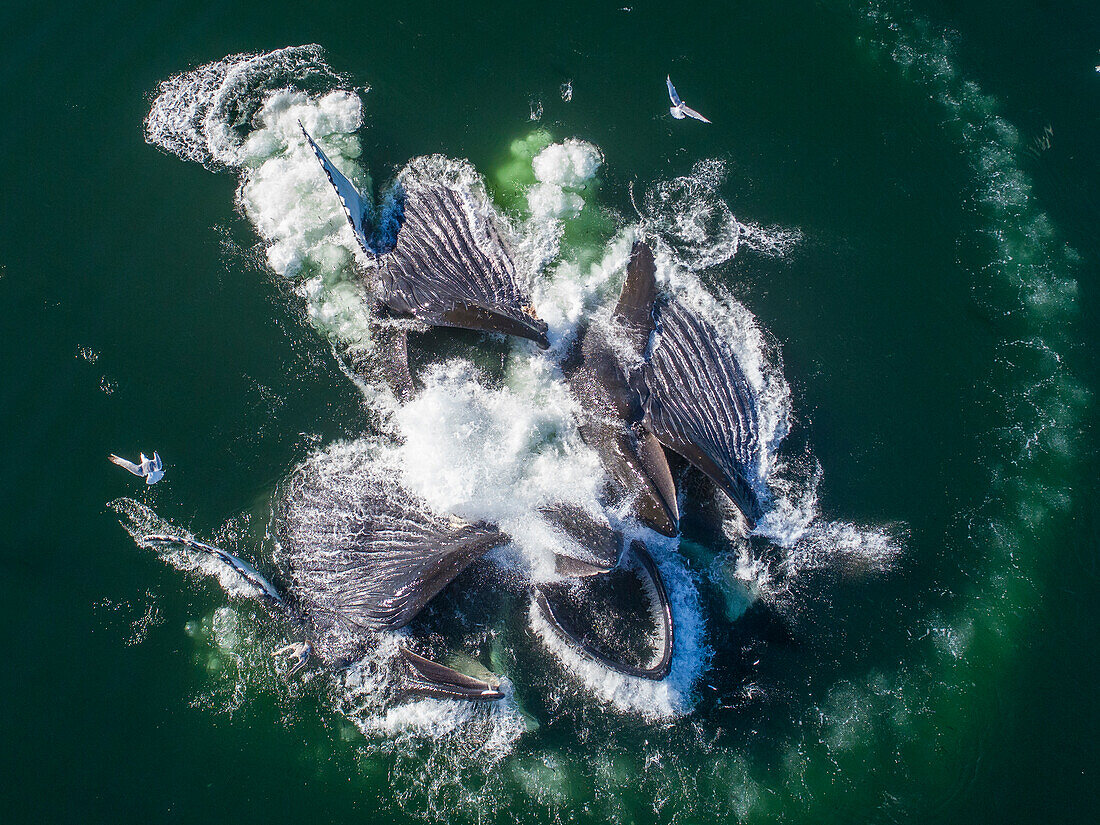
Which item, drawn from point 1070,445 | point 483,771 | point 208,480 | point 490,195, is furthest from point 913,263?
point 208,480

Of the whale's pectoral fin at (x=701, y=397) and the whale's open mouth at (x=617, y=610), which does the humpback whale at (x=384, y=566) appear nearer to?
the whale's open mouth at (x=617, y=610)

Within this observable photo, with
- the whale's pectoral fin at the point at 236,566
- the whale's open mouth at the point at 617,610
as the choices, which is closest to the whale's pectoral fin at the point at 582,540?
the whale's open mouth at the point at 617,610

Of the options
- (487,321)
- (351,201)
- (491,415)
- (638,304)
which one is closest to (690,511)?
(638,304)

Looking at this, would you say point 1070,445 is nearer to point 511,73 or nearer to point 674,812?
point 674,812

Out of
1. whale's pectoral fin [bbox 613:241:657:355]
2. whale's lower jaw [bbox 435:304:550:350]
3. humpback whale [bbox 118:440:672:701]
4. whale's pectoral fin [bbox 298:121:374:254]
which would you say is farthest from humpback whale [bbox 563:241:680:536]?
whale's pectoral fin [bbox 298:121:374:254]

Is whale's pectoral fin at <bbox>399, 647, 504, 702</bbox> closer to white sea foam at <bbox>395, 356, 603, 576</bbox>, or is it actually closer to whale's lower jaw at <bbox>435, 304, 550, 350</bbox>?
white sea foam at <bbox>395, 356, 603, 576</bbox>
